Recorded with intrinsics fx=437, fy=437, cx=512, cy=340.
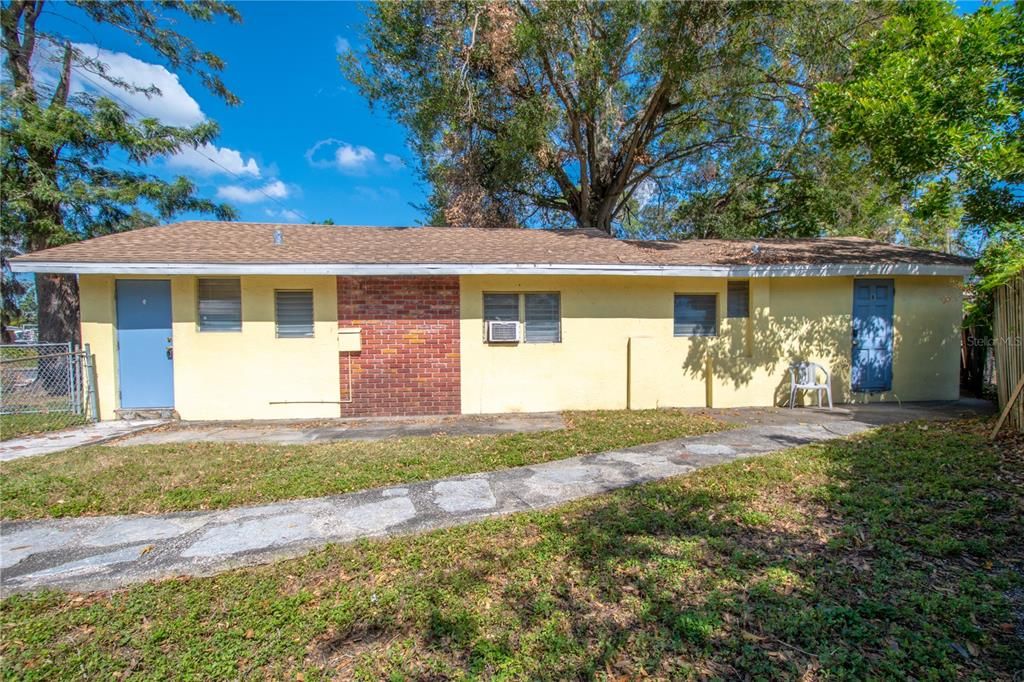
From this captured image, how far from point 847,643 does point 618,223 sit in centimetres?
1875

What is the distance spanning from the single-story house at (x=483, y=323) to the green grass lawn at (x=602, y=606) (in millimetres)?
4275

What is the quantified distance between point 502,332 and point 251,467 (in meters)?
4.12

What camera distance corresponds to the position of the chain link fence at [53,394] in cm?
666

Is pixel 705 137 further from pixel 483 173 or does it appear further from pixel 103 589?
pixel 103 589

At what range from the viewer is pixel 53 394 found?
696 cm

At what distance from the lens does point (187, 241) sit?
7625mm

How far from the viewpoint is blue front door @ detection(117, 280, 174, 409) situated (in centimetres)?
699

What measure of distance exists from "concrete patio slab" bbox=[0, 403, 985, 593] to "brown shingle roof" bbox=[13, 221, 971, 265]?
3906mm

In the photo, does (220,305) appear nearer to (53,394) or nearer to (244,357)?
(244,357)

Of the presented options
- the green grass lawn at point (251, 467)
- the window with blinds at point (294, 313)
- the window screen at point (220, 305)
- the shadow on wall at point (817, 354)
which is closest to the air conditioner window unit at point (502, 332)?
the green grass lawn at point (251, 467)

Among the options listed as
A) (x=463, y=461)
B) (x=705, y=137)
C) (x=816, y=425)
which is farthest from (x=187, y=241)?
(x=705, y=137)

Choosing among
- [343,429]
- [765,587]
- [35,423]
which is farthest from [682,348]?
[35,423]

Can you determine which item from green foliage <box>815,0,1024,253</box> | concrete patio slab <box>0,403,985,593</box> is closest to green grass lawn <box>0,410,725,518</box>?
concrete patio slab <box>0,403,985,593</box>

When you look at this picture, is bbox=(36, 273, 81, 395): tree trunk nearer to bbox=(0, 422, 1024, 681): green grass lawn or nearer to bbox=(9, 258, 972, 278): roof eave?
bbox=(9, 258, 972, 278): roof eave
